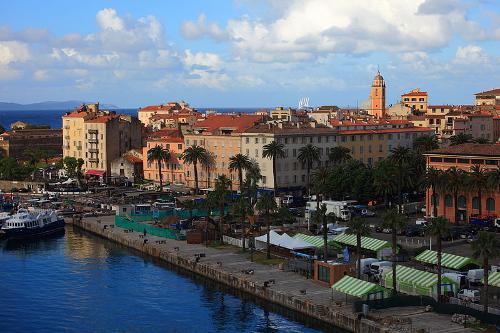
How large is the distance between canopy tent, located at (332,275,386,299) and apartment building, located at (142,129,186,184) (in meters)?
71.9

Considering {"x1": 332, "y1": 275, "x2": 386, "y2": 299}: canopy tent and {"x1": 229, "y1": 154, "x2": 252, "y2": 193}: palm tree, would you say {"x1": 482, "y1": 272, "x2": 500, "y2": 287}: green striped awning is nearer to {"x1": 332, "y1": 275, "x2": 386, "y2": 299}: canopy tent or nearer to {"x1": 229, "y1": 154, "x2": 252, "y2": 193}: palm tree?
{"x1": 332, "y1": 275, "x2": 386, "y2": 299}: canopy tent

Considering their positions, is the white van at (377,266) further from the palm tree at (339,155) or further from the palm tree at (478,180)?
the palm tree at (339,155)

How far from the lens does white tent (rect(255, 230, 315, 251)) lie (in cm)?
7175

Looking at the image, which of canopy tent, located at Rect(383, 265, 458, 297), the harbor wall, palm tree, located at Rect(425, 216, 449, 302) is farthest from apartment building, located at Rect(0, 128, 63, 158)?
palm tree, located at Rect(425, 216, 449, 302)

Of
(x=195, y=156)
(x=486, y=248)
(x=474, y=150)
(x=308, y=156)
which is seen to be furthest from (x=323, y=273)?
(x=195, y=156)

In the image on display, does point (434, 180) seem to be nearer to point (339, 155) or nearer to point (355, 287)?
point (339, 155)

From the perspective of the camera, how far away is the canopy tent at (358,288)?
176 ft

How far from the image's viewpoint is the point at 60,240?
9431 cm

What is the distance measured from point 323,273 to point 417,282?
780cm

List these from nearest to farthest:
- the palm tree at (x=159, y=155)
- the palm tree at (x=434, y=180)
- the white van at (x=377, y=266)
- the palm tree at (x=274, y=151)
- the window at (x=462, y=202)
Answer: the white van at (x=377, y=266), the palm tree at (x=434, y=180), the window at (x=462, y=202), the palm tree at (x=274, y=151), the palm tree at (x=159, y=155)

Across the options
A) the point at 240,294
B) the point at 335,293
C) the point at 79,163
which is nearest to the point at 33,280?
the point at 240,294

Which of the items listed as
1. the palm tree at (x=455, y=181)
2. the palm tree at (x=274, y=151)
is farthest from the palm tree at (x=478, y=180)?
the palm tree at (x=274, y=151)

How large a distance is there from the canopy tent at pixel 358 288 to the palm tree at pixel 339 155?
57.8m

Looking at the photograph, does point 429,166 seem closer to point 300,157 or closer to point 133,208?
point 300,157
